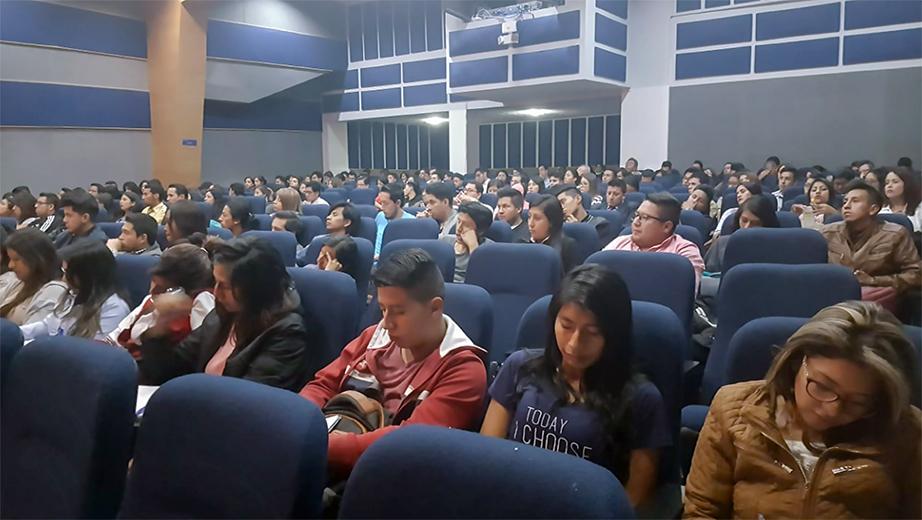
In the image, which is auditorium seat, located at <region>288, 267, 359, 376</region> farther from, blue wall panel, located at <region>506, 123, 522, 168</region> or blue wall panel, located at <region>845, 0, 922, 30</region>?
blue wall panel, located at <region>506, 123, 522, 168</region>

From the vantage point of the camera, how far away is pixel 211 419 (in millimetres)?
1240

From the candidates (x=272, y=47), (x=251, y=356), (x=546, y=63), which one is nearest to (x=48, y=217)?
(x=251, y=356)

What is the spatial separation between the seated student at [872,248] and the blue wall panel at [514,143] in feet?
40.4

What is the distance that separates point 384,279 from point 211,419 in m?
0.73

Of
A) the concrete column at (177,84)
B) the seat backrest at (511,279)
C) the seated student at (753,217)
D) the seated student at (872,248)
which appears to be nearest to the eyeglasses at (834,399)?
the seat backrest at (511,279)

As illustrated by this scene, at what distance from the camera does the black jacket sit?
2.15m

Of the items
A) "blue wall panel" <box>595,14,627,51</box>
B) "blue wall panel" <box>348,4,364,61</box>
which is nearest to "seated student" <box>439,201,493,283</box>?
"blue wall panel" <box>595,14,627,51</box>

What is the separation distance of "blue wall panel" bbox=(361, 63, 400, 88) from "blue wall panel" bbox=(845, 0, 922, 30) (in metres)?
9.93

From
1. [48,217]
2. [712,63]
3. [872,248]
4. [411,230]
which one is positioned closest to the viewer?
[872,248]

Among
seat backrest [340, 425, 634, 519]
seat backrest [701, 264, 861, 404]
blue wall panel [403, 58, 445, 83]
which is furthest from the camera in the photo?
blue wall panel [403, 58, 445, 83]

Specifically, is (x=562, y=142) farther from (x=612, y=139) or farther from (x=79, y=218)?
(x=79, y=218)

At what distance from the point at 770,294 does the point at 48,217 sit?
6.72 m

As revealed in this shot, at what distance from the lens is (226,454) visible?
1.22 m

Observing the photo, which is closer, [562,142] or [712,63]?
[712,63]
